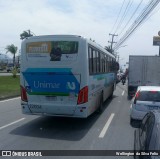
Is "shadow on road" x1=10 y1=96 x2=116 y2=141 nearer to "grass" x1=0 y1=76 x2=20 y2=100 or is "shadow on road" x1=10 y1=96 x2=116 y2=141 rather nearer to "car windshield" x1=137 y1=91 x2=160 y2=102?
"car windshield" x1=137 y1=91 x2=160 y2=102

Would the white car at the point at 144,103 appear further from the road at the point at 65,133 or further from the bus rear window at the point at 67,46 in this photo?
the bus rear window at the point at 67,46

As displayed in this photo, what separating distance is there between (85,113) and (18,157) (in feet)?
12.9

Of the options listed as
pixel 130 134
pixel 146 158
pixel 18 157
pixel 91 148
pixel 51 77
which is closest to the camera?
pixel 146 158

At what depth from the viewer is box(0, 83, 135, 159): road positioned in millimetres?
8742

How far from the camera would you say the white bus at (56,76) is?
11000mm

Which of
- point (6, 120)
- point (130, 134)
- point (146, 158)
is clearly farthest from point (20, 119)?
point (146, 158)

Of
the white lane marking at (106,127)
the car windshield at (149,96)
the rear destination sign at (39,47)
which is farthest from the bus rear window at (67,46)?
the car windshield at (149,96)

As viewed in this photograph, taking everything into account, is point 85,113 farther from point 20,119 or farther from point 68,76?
point 20,119

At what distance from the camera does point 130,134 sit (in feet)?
34.4

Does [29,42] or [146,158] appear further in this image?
[29,42]

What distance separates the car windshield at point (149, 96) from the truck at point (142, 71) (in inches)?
495

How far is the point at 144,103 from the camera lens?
38.0 ft

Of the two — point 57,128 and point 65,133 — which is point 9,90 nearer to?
point 57,128

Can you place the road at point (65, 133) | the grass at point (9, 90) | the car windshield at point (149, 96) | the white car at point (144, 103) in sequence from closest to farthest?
the road at point (65, 133) < the white car at point (144, 103) < the car windshield at point (149, 96) < the grass at point (9, 90)
